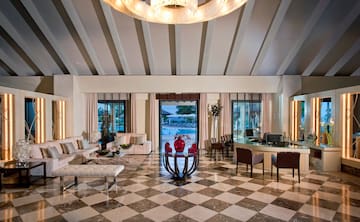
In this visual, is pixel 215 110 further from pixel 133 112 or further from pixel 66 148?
pixel 66 148

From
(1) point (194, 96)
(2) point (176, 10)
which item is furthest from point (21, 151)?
(1) point (194, 96)

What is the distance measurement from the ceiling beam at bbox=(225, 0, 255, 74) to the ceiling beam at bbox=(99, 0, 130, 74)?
343 centimetres

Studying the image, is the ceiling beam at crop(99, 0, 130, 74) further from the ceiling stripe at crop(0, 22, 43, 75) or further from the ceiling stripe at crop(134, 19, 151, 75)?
the ceiling stripe at crop(0, 22, 43, 75)

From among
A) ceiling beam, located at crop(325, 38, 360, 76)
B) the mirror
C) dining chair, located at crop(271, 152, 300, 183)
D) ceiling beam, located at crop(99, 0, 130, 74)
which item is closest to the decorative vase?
ceiling beam, located at crop(99, 0, 130, 74)

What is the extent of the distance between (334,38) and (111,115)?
8.82 m

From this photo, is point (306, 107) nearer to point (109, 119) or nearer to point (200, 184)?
point (200, 184)

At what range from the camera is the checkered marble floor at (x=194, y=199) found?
12.1 feet

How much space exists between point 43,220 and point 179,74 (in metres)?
6.45

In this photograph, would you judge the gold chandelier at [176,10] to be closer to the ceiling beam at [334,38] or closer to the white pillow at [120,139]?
the ceiling beam at [334,38]

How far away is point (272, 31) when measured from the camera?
645cm

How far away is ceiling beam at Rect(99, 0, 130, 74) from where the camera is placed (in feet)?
18.8

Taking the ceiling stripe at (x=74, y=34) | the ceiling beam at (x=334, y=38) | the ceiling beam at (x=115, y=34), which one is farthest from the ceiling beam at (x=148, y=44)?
the ceiling beam at (x=334, y=38)

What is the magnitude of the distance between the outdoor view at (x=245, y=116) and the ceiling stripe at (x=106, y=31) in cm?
555

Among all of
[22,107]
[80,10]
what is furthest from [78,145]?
[80,10]
